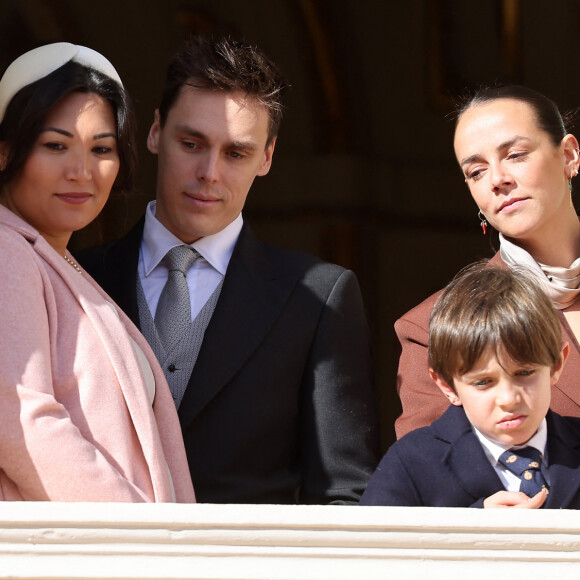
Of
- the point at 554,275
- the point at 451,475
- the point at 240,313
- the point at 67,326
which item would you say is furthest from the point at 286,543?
the point at 554,275

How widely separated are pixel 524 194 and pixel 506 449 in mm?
742

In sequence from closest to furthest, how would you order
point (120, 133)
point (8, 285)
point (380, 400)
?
1. point (8, 285)
2. point (120, 133)
3. point (380, 400)

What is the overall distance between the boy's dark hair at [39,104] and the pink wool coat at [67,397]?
114mm

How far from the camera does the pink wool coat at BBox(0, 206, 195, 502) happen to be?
70.5 inches

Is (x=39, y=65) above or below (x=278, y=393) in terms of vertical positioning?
above

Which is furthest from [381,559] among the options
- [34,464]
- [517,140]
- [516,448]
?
[517,140]

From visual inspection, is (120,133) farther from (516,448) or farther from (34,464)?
(516,448)

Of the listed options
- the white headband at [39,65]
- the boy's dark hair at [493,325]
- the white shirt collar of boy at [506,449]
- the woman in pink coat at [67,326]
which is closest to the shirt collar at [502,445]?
the white shirt collar of boy at [506,449]

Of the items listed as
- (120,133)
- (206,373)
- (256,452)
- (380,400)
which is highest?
(120,133)

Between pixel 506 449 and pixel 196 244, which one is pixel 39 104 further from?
pixel 506 449

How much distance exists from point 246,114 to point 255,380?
23.7 inches

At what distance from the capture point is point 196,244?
101 inches

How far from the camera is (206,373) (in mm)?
2377

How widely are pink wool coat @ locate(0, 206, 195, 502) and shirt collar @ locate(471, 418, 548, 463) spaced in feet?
1.71
